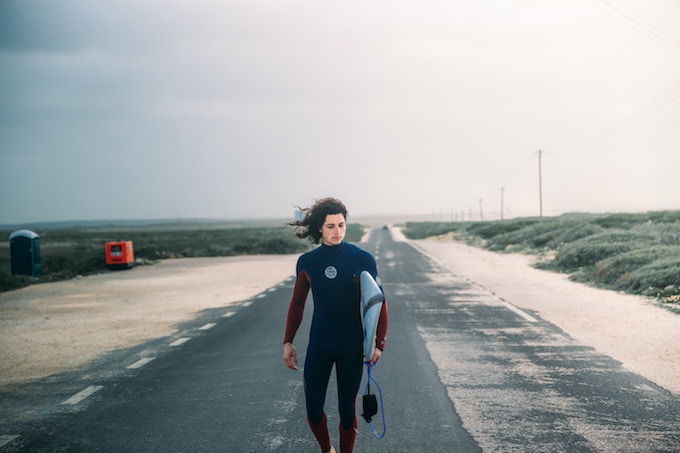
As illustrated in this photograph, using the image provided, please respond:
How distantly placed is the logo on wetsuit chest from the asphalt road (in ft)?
5.27

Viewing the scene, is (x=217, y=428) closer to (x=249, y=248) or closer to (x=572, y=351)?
(x=572, y=351)

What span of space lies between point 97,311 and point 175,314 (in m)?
2.17

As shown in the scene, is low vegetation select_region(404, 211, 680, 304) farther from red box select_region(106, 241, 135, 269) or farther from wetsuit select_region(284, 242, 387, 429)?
red box select_region(106, 241, 135, 269)

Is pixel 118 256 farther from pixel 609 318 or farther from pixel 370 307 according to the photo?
pixel 370 307

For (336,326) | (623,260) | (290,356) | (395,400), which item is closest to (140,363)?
(395,400)

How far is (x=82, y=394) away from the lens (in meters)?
7.13

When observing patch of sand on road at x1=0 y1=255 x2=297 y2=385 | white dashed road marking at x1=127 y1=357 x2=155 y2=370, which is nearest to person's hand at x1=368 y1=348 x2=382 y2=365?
white dashed road marking at x1=127 y1=357 x2=155 y2=370

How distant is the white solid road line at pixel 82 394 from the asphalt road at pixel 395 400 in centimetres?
2

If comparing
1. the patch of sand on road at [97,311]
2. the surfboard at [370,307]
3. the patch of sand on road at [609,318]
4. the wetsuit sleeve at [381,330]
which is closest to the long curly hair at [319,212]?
the surfboard at [370,307]

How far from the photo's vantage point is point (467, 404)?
632 cm

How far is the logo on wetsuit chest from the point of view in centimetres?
429

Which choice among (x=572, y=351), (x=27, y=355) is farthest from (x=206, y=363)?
(x=572, y=351)

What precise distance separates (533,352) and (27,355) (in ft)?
23.6

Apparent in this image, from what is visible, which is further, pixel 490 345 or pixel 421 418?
pixel 490 345
